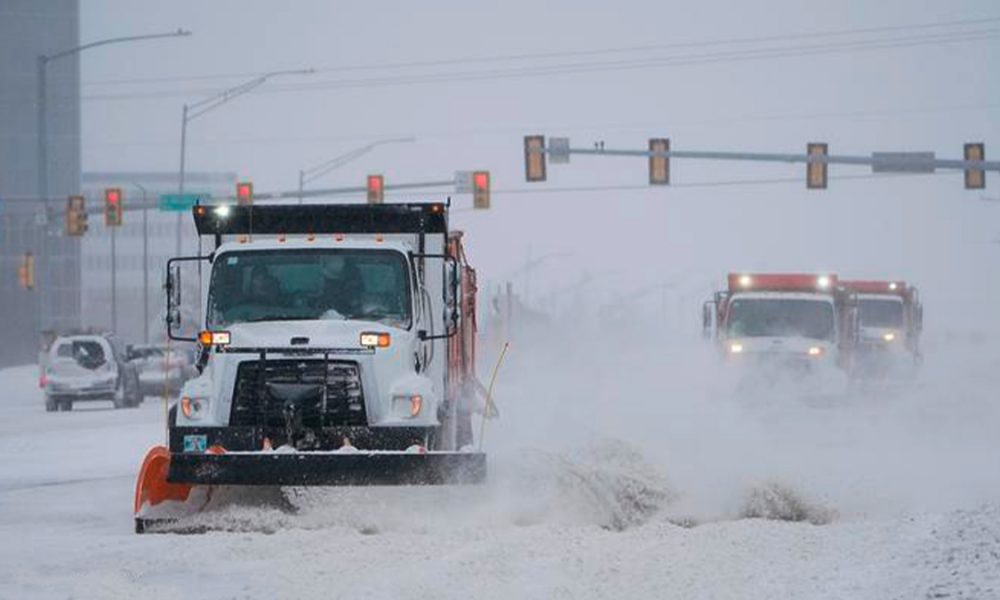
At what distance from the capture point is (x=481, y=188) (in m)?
48.7

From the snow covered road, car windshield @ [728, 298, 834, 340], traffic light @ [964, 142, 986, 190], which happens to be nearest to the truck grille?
the snow covered road

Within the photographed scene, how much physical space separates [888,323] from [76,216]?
23203 millimetres

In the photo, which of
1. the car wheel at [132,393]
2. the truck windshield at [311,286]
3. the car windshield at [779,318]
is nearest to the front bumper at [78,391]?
the car wheel at [132,393]

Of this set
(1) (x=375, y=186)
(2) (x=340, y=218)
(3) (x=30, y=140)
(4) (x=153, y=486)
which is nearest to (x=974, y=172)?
(1) (x=375, y=186)

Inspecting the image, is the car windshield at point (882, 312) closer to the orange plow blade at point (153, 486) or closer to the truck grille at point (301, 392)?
the truck grille at point (301, 392)

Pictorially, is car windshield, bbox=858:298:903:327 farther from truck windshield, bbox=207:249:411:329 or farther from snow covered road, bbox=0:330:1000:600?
truck windshield, bbox=207:249:411:329

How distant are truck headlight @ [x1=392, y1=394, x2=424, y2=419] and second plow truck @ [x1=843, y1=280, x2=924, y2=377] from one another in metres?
29.9

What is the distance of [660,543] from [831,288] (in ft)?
77.2

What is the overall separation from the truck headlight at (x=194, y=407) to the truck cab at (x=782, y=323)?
2006 centimetres

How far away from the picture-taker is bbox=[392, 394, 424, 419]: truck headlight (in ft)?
53.6

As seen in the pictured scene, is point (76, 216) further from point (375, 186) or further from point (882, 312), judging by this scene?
point (882, 312)

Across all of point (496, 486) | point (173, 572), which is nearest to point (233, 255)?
point (496, 486)

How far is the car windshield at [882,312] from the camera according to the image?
46969 mm

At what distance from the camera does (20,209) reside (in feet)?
415
